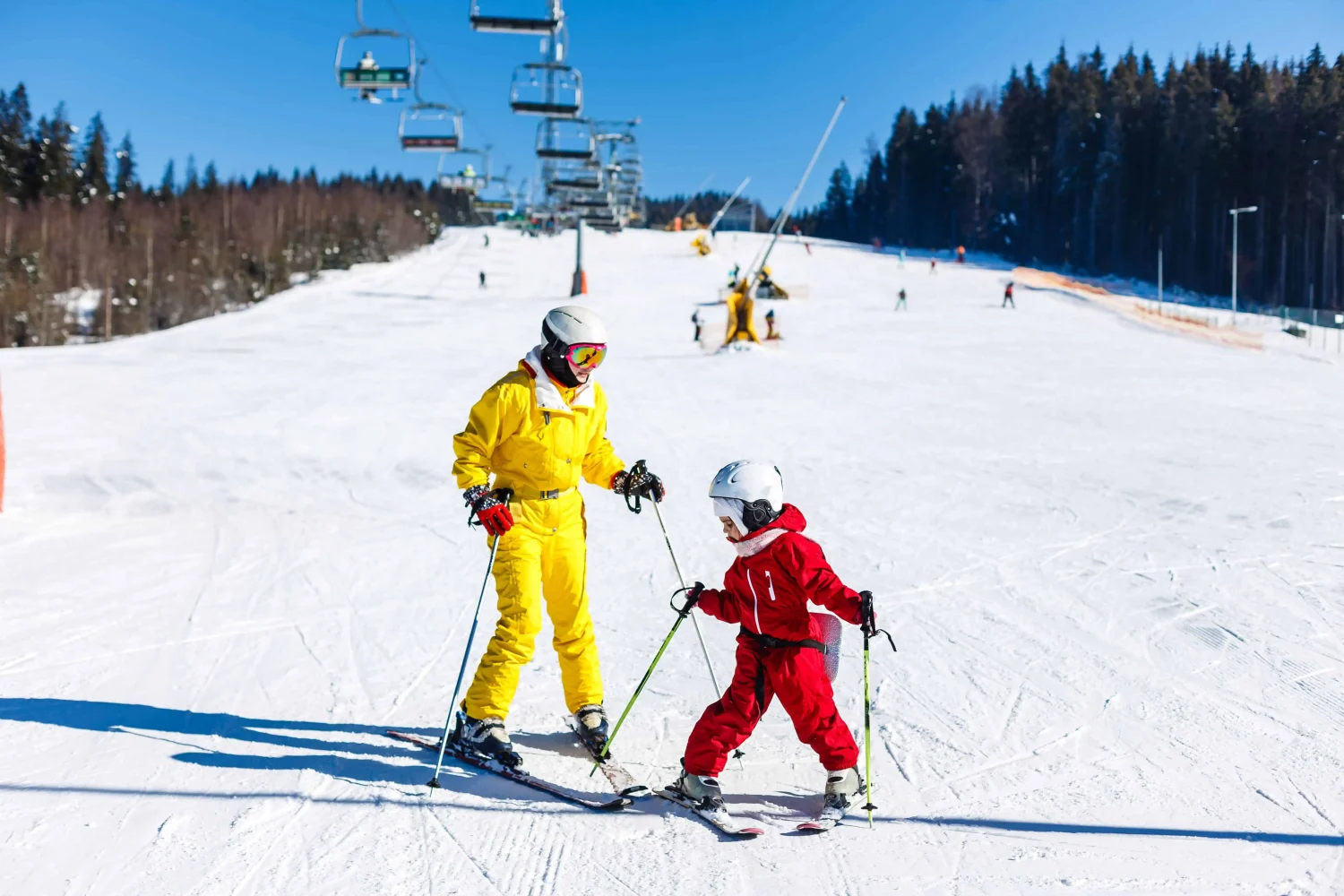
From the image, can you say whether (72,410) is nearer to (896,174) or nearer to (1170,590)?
(1170,590)

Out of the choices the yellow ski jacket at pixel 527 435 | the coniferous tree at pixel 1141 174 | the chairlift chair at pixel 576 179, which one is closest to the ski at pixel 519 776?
the yellow ski jacket at pixel 527 435

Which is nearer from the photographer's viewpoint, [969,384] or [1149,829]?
[1149,829]

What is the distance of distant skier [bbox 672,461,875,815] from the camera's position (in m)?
2.99

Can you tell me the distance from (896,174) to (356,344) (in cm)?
6860

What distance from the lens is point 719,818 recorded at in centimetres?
306

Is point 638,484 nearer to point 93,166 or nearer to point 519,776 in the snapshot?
point 519,776

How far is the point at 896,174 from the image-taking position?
8056cm

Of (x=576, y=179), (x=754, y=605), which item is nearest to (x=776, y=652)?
(x=754, y=605)

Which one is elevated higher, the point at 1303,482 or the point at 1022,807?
the point at 1303,482

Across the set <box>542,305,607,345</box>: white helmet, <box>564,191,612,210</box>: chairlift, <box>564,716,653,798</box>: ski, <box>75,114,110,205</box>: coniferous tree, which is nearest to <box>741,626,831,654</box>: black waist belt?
<box>564,716,653,798</box>: ski

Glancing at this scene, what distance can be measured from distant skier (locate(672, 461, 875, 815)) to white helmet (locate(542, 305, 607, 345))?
77cm

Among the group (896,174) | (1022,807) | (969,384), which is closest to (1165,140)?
(896,174)

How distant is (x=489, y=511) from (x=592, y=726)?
99 centimetres

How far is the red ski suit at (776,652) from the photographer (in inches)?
118
